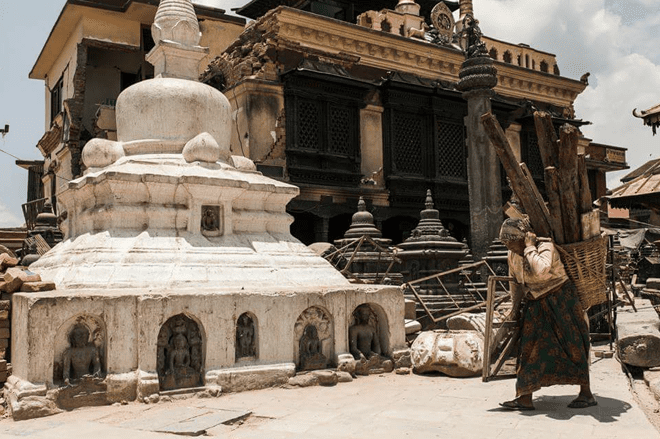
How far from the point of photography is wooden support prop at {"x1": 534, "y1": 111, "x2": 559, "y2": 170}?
5875mm

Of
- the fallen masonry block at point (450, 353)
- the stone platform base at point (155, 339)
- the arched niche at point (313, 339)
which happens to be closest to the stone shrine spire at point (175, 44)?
the stone platform base at point (155, 339)

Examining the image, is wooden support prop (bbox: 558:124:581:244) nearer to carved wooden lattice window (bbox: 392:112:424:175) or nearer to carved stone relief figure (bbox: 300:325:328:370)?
carved stone relief figure (bbox: 300:325:328:370)

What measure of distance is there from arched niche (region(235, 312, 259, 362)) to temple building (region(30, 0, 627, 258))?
10435 millimetres

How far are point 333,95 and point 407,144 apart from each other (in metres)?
3.29

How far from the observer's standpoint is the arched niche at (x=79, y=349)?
19.5 ft

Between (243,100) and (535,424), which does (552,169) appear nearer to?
(535,424)

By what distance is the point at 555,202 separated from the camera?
5852 millimetres

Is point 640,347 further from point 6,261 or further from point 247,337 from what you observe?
point 6,261

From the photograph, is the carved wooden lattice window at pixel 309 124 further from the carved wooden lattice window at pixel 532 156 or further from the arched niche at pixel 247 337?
the arched niche at pixel 247 337

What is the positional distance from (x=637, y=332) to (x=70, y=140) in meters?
18.4

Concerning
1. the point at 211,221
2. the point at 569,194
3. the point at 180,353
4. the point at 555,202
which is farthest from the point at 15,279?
→ the point at 569,194

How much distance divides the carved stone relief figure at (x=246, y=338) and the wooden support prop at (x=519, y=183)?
122 inches

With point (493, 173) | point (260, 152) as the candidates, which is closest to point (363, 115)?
point (260, 152)

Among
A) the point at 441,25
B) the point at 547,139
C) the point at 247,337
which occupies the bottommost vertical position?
the point at 247,337
